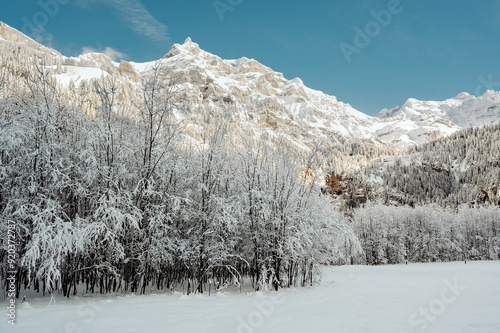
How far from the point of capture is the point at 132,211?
1082 centimetres

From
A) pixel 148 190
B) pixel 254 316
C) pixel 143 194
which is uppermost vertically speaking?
pixel 148 190

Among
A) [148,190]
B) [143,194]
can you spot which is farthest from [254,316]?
[143,194]

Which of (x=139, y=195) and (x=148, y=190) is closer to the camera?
(x=148, y=190)

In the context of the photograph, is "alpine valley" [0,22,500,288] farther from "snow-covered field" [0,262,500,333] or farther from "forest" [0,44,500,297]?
"snow-covered field" [0,262,500,333]

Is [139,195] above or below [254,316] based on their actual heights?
above

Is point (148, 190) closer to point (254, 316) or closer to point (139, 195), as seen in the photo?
point (139, 195)

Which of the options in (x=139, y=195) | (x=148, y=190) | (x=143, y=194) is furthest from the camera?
(x=139, y=195)

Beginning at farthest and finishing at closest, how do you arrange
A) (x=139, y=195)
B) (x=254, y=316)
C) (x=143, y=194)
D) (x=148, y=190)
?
(x=139, y=195) → (x=143, y=194) → (x=148, y=190) → (x=254, y=316)

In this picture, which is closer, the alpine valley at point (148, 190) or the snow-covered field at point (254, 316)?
the snow-covered field at point (254, 316)

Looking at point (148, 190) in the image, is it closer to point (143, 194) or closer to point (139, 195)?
point (143, 194)

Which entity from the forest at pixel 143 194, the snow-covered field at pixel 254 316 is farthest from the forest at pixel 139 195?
the snow-covered field at pixel 254 316

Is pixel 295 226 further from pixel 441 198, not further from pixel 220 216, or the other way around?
pixel 441 198

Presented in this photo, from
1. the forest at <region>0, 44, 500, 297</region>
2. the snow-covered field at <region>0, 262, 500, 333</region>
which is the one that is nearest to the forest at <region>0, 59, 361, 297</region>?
the forest at <region>0, 44, 500, 297</region>

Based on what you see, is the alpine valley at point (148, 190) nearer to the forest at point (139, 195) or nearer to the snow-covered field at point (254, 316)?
the forest at point (139, 195)
